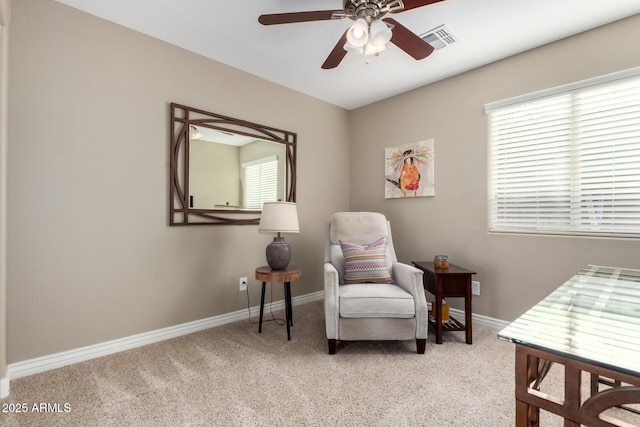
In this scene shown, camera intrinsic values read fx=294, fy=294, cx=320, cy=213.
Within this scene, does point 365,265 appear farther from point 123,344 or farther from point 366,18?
point 123,344

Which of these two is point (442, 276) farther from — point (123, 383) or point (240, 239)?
point (123, 383)

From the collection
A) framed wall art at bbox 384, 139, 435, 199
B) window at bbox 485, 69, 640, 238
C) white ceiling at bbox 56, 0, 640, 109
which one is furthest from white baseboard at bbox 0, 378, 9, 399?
window at bbox 485, 69, 640, 238

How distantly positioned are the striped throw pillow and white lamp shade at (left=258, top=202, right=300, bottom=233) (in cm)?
53

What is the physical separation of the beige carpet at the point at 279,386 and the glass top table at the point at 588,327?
72cm

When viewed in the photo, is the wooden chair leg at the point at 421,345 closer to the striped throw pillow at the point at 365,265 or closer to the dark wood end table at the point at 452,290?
the dark wood end table at the point at 452,290

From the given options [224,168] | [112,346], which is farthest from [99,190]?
[112,346]

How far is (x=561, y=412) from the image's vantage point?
0.74m

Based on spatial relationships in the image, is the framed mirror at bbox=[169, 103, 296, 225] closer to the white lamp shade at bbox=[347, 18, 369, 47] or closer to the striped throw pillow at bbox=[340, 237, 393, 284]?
the striped throw pillow at bbox=[340, 237, 393, 284]

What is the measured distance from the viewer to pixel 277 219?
2447mm

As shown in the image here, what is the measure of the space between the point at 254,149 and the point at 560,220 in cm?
274

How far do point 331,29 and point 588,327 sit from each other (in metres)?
2.27

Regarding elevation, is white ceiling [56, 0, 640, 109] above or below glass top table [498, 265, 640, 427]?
above

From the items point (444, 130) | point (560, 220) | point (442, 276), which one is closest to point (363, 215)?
point (442, 276)

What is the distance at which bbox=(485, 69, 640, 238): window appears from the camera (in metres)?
2.06
